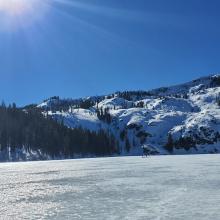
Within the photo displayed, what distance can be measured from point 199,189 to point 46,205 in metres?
15.0

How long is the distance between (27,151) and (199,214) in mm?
162532

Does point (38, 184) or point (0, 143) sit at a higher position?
point (0, 143)

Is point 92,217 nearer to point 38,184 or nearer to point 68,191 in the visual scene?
point 68,191

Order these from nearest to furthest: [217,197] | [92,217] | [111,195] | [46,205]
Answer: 1. [92,217]
2. [46,205]
3. [217,197]
4. [111,195]

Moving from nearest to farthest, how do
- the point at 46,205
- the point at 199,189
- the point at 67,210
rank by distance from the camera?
1. the point at 67,210
2. the point at 46,205
3. the point at 199,189

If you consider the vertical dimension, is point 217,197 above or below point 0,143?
below

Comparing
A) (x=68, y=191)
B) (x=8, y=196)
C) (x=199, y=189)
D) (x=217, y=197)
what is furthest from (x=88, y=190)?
(x=217, y=197)

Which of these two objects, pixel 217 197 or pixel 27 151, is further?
pixel 27 151

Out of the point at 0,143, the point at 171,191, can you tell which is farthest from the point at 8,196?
the point at 0,143

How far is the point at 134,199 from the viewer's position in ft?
107

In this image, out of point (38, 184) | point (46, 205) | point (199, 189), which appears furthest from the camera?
point (38, 184)

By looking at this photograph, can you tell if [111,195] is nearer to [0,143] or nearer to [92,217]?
[92,217]

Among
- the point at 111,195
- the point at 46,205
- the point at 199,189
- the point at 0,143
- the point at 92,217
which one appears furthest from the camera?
the point at 0,143

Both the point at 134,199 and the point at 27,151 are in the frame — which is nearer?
the point at 134,199
